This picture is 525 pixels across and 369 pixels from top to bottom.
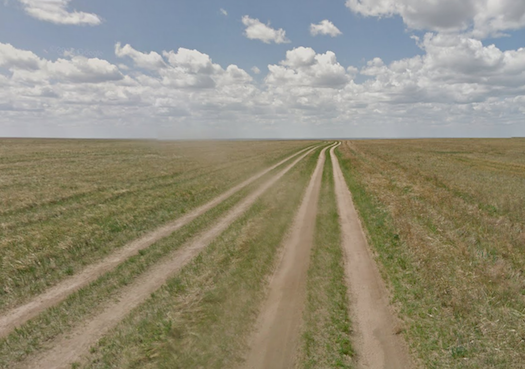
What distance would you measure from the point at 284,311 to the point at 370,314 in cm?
225

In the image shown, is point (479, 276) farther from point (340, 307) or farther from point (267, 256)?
point (267, 256)

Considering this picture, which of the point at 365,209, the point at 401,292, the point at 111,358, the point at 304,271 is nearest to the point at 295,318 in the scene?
the point at 304,271

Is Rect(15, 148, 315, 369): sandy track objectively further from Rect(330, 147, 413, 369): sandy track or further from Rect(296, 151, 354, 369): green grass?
Rect(330, 147, 413, 369): sandy track

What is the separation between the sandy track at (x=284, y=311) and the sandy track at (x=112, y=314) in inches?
144

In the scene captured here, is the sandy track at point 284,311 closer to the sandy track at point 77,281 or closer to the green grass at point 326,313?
the green grass at point 326,313

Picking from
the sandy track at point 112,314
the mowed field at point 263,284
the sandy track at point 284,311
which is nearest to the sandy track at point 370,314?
the mowed field at point 263,284

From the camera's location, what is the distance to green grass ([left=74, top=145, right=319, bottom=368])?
5605 mm

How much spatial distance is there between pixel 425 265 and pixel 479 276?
1.45m

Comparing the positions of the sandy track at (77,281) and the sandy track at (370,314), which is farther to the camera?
the sandy track at (77,281)

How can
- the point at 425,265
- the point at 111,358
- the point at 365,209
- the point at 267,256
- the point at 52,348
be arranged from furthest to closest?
the point at 365,209
the point at 267,256
the point at 425,265
the point at 52,348
the point at 111,358

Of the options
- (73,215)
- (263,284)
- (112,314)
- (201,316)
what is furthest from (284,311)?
(73,215)

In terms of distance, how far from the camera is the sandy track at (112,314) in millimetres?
5797

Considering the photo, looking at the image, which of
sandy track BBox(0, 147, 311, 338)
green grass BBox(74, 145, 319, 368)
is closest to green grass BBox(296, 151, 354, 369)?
green grass BBox(74, 145, 319, 368)

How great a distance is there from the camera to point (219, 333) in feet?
20.4
